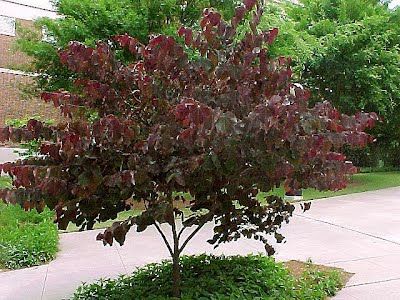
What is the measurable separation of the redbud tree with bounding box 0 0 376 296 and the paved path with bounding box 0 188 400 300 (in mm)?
1502

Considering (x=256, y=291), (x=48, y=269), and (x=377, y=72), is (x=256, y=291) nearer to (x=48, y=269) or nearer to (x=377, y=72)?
(x=48, y=269)

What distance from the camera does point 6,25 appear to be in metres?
16.1

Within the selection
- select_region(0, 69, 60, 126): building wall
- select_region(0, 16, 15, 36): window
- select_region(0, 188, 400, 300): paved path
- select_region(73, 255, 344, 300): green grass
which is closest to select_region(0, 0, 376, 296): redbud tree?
select_region(73, 255, 344, 300): green grass

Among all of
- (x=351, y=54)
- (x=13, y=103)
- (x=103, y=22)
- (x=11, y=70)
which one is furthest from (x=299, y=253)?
(x=13, y=103)

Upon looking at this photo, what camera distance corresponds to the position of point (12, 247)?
6254mm

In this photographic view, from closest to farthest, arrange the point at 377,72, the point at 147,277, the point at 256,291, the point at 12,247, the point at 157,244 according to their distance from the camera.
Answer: the point at 256,291 < the point at 147,277 < the point at 12,247 < the point at 157,244 < the point at 377,72

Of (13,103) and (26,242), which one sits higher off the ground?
(13,103)

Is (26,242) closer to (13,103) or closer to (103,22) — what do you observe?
(103,22)

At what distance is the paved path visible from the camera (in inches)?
193

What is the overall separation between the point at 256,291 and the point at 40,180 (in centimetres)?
202

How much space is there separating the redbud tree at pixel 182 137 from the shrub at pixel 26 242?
2595 mm

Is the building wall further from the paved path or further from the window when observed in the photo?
the paved path

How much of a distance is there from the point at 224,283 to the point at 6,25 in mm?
14331

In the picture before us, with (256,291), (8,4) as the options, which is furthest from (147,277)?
(8,4)
